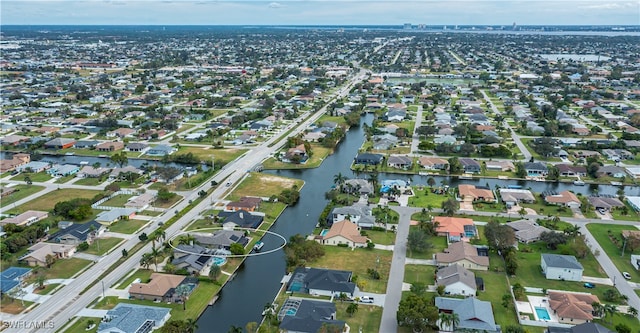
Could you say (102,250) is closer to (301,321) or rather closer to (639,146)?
(301,321)

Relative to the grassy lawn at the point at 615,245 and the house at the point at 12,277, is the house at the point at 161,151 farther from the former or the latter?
the grassy lawn at the point at 615,245

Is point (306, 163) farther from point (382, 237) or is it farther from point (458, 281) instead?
point (458, 281)

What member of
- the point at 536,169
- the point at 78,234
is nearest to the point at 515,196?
the point at 536,169

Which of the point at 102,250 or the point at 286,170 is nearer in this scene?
the point at 102,250

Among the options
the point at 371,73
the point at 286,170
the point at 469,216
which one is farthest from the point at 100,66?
the point at 469,216

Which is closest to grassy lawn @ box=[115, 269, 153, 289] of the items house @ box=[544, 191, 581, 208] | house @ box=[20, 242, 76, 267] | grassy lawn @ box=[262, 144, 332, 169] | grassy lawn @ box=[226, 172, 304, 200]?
house @ box=[20, 242, 76, 267]

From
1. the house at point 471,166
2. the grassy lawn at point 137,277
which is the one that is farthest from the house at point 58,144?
the house at point 471,166
